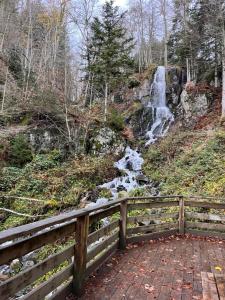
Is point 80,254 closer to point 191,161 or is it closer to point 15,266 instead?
point 15,266

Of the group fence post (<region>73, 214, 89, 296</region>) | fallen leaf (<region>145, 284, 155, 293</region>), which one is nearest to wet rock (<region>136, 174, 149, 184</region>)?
fallen leaf (<region>145, 284, 155, 293</region>)

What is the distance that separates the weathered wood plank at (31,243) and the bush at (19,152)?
1242cm

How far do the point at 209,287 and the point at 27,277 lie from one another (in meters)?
2.48

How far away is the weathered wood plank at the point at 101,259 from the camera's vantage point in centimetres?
417

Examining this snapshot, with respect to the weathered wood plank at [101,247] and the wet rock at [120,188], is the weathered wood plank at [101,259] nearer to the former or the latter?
the weathered wood plank at [101,247]

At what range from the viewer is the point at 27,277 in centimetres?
262

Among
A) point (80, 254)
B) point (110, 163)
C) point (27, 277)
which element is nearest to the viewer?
point (27, 277)

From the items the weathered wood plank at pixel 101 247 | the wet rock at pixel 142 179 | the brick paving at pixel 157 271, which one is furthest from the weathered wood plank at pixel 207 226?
the wet rock at pixel 142 179

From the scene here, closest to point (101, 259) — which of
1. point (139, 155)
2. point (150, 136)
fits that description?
point (139, 155)

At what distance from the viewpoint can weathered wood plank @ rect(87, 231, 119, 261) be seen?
4.25m

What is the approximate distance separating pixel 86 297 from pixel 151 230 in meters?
3.49

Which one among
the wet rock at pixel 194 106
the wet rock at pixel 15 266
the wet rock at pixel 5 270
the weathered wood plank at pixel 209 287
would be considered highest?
the wet rock at pixel 194 106

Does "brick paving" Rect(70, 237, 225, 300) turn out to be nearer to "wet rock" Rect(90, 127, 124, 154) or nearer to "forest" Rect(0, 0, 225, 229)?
"forest" Rect(0, 0, 225, 229)

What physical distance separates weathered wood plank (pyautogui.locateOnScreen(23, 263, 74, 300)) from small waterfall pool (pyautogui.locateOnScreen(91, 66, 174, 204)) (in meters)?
8.13
